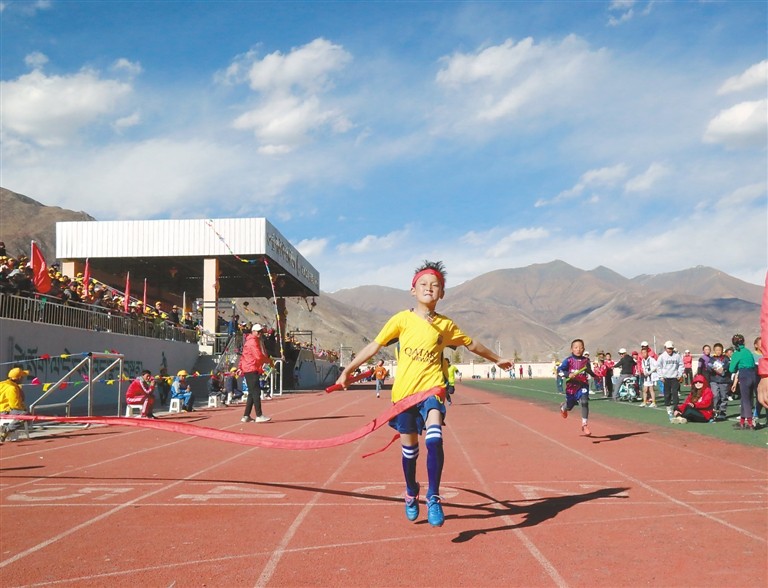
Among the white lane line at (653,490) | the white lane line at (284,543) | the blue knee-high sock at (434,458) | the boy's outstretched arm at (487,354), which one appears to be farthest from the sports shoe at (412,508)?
the white lane line at (653,490)

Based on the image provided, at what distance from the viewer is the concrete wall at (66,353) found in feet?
57.7

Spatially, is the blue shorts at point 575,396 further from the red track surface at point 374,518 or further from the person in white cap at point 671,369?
the person in white cap at point 671,369

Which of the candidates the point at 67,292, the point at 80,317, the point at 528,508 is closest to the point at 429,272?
the point at 528,508

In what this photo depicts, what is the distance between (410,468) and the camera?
5.62 meters

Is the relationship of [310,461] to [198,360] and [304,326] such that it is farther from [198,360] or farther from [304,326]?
[304,326]

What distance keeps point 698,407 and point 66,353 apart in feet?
55.8

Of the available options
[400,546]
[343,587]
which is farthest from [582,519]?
[343,587]

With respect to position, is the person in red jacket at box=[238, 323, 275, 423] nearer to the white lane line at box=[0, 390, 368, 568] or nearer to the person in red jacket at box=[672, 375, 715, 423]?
the white lane line at box=[0, 390, 368, 568]

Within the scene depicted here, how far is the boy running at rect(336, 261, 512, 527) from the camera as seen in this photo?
18.0 ft

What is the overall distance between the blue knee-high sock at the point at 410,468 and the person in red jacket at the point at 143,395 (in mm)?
13011

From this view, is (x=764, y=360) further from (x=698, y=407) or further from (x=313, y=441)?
(x=698, y=407)

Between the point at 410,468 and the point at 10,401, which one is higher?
the point at 10,401

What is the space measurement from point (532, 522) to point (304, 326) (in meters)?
155

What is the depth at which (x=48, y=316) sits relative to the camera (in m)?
19.6
